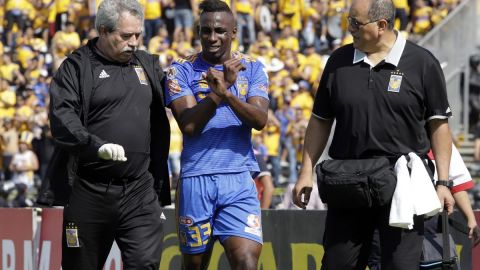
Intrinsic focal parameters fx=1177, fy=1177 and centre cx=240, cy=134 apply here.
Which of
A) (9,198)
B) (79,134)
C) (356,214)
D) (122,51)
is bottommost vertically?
(9,198)

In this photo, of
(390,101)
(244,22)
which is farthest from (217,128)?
(244,22)

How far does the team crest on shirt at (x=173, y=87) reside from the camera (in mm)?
7488

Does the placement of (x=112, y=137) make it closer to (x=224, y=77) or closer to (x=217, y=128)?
(x=217, y=128)

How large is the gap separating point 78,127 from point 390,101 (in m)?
1.88

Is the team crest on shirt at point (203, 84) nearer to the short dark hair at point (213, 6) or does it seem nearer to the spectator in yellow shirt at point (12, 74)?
the short dark hair at point (213, 6)

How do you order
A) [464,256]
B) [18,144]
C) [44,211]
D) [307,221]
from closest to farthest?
[464,256] < [307,221] < [44,211] < [18,144]

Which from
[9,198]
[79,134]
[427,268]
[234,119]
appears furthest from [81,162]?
[9,198]

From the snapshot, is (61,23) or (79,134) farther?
(61,23)

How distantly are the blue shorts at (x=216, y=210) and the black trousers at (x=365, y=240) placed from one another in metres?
0.60

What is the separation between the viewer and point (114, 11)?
7309 mm

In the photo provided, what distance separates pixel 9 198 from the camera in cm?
1980

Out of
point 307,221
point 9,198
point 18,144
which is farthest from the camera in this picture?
point 18,144

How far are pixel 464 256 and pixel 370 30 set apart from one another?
2.63 m

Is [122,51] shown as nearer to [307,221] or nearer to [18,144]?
[307,221]
